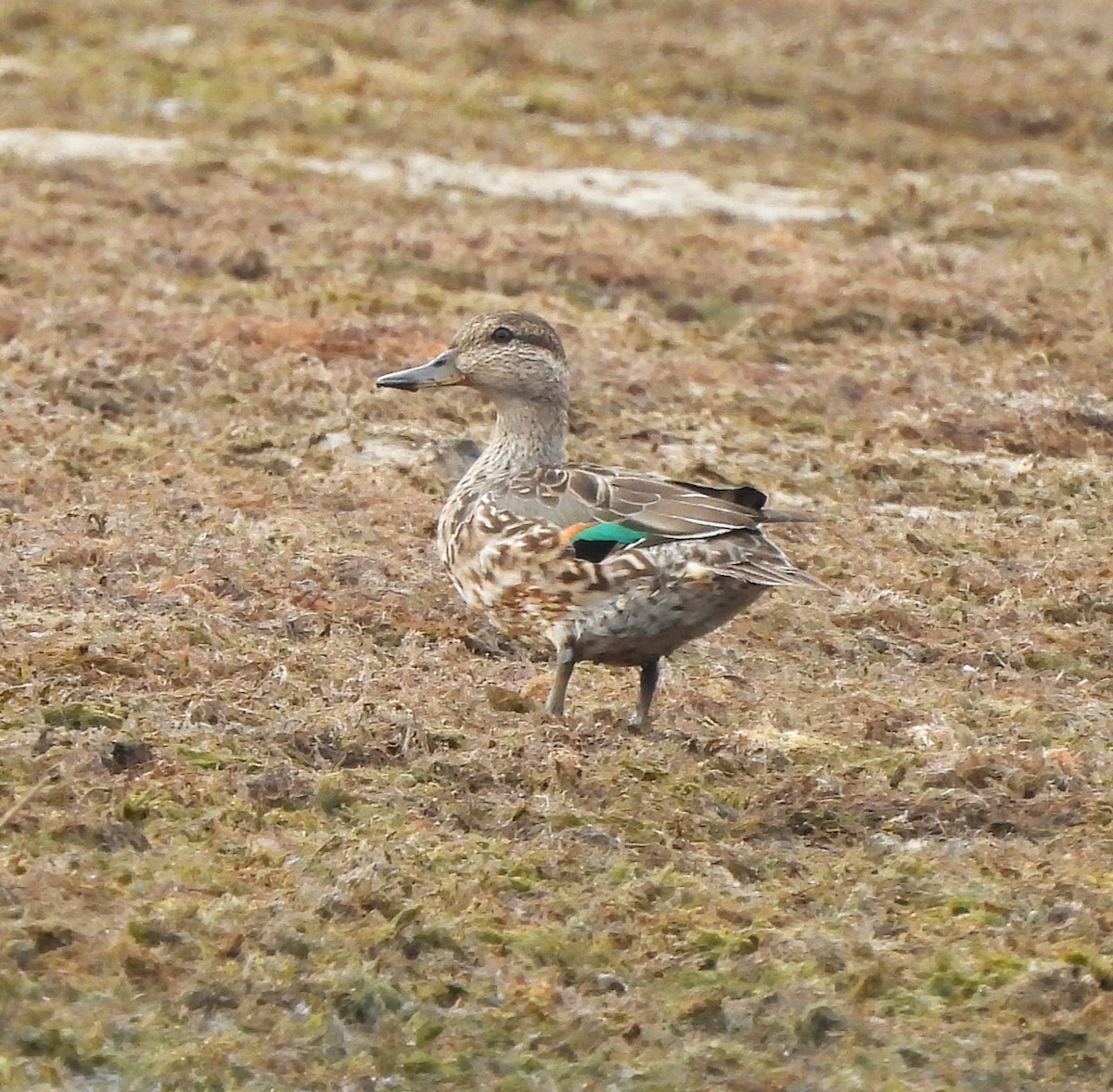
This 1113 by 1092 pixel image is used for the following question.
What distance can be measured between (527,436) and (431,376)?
48 centimetres

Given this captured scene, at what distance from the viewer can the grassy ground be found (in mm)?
5113

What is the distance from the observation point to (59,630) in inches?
280

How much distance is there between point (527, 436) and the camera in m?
7.91

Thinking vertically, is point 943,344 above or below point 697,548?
below

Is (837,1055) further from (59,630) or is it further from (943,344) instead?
(943,344)

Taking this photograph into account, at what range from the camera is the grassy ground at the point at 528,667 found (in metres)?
5.11

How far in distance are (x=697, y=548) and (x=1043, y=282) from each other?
7956 millimetres

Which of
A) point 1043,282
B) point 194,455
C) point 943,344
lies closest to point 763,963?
point 194,455

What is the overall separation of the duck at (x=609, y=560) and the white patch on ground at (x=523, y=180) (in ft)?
28.5

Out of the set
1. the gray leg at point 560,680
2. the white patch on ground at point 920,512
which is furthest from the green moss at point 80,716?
the white patch on ground at point 920,512

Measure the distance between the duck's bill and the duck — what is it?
0.63 m

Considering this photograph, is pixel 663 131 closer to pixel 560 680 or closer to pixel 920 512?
pixel 920 512

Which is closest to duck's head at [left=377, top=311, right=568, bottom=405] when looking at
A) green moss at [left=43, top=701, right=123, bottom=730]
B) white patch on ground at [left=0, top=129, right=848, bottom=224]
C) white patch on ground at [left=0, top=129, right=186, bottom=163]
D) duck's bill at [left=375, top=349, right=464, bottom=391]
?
duck's bill at [left=375, top=349, right=464, bottom=391]

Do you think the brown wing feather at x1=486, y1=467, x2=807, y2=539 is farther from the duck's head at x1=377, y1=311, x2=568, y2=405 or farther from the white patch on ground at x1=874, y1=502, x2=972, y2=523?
the white patch on ground at x1=874, y1=502, x2=972, y2=523
